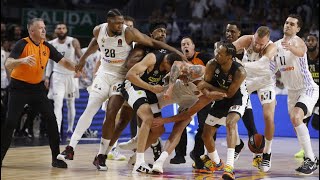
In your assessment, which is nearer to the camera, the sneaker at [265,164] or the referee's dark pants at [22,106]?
the referee's dark pants at [22,106]

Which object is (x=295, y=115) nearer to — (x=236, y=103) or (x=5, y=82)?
(x=236, y=103)

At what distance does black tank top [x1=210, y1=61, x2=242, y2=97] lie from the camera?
29.4 feet

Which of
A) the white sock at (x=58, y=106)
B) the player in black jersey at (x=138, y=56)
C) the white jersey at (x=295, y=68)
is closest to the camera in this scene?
the player in black jersey at (x=138, y=56)

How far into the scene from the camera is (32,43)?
31.4ft

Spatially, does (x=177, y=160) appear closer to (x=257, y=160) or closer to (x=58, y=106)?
(x=257, y=160)

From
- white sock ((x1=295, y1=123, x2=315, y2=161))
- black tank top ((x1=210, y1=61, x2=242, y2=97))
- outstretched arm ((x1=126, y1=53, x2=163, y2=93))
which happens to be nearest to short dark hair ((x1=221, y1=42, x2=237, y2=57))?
black tank top ((x1=210, y1=61, x2=242, y2=97))

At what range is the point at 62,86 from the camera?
557 inches

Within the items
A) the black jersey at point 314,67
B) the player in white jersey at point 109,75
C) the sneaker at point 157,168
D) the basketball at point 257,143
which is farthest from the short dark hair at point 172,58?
the black jersey at point 314,67

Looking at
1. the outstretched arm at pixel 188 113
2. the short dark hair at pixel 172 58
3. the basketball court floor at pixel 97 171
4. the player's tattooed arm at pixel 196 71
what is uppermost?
the short dark hair at pixel 172 58

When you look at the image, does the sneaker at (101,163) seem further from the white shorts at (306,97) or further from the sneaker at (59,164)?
the white shorts at (306,97)

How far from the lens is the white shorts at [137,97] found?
9086 millimetres

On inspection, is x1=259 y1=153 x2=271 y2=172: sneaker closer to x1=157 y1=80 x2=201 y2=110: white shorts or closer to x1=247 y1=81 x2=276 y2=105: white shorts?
x1=247 y1=81 x2=276 y2=105: white shorts

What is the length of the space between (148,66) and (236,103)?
49.7 inches

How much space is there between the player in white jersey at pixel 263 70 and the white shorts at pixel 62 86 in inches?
195
